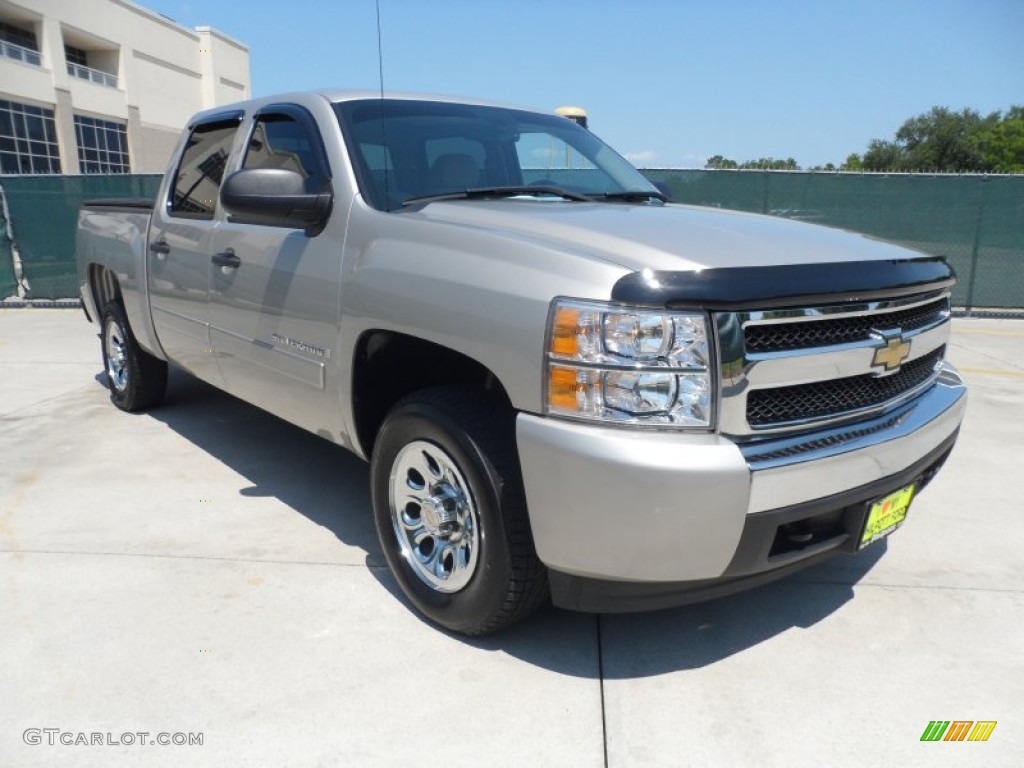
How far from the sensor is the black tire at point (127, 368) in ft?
18.1

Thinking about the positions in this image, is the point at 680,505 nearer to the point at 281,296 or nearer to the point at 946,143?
the point at 281,296

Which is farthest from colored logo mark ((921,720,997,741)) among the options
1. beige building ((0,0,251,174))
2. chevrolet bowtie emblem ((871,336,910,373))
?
beige building ((0,0,251,174))

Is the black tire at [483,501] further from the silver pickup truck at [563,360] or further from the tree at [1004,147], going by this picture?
the tree at [1004,147]

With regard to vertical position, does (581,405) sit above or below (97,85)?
below

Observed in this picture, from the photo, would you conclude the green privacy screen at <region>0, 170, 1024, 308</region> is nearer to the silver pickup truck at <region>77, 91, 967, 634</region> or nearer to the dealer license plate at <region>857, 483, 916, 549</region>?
the silver pickup truck at <region>77, 91, 967, 634</region>

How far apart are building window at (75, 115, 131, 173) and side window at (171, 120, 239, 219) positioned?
44.7 meters

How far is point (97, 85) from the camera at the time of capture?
44.7 m

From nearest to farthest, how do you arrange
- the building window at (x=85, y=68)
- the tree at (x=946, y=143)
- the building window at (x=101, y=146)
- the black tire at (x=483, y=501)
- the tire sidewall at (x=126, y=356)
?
1. the black tire at (x=483, y=501)
2. the tire sidewall at (x=126, y=356)
3. the building window at (x=85, y=68)
4. the building window at (x=101, y=146)
5. the tree at (x=946, y=143)

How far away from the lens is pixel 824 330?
Answer: 2395 mm

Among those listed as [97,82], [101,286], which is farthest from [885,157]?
[101,286]

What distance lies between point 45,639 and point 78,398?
3944mm

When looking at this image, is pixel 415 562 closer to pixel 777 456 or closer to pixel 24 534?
pixel 777 456

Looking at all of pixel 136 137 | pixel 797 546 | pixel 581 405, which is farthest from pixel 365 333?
pixel 136 137

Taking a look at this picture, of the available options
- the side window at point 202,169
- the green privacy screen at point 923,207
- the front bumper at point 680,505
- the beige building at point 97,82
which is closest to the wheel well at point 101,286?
the side window at point 202,169
